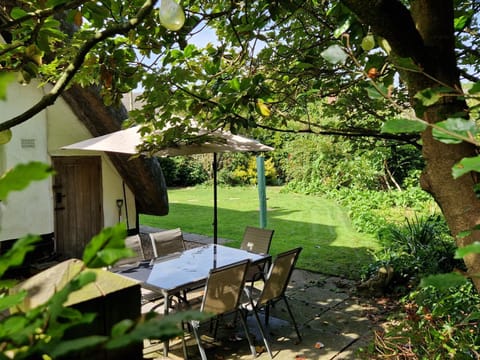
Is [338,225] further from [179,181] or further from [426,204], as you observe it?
[179,181]

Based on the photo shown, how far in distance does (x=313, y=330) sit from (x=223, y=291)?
1503 mm

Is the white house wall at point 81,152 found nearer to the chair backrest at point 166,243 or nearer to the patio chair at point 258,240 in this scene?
the chair backrest at point 166,243

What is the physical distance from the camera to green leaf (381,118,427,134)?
0.78 metres

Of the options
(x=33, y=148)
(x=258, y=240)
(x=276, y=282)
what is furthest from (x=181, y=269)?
(x=33, y=148)

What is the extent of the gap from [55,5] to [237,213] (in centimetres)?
1273

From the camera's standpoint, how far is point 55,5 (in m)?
1.03

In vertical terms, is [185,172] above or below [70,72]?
below

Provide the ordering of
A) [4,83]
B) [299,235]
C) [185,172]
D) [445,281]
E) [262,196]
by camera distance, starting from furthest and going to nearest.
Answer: [185,172]
[299,235]
[262,196]
[445,281]
[4,83]

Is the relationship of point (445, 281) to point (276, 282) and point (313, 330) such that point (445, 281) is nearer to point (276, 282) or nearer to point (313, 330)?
point (276, 282)

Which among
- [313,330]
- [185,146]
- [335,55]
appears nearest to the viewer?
[335,55]

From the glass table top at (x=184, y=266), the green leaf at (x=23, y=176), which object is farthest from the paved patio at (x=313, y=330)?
the green leaf at (x=23, y=176)

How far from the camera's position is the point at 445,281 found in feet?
2.33

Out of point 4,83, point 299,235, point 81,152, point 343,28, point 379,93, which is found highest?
point 343,28

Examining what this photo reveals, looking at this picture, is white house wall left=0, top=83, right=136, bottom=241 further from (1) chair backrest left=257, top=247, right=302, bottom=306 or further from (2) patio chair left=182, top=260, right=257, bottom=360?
(1) chair backrest left=257, top=247, right=302, bottom=306
